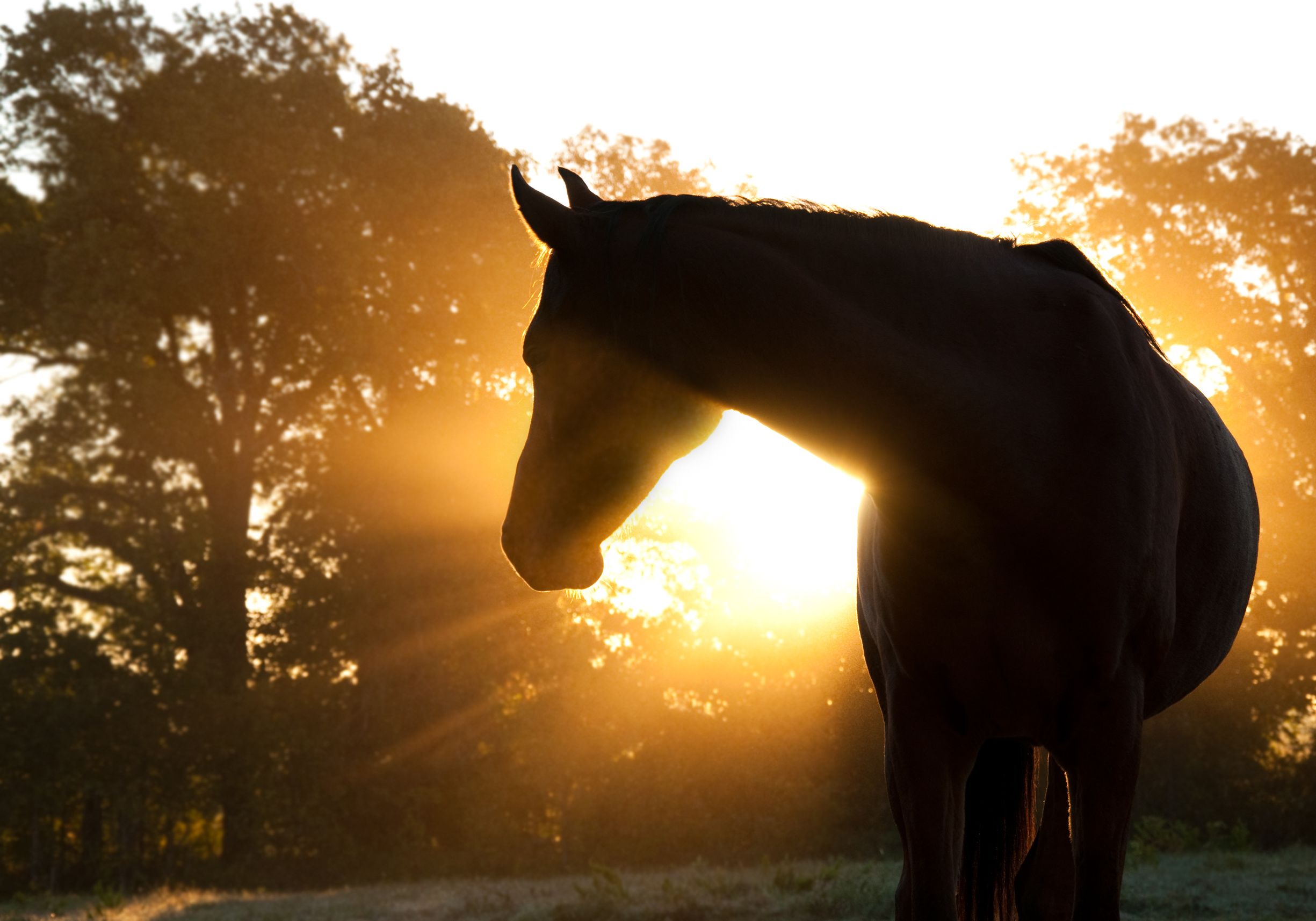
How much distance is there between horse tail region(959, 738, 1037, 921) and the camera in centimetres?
360

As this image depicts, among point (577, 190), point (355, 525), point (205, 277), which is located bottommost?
point (577, 190)

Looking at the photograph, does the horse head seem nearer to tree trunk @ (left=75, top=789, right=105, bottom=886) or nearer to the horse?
the horse

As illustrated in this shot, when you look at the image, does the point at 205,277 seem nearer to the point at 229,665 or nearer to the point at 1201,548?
the point at 229,665

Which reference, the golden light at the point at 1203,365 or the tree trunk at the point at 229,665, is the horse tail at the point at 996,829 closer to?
the tree trunk at the point at 229,665

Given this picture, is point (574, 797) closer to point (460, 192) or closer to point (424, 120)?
point (460, 192)

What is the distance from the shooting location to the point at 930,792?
263 cm

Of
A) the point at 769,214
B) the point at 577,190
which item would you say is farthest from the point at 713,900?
the point at 769,214

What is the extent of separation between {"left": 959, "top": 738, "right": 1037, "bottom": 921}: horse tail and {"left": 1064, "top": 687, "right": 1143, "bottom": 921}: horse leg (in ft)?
3.37

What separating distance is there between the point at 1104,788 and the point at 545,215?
180 cm

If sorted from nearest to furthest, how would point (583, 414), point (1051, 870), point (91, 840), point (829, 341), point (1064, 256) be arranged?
point (829, 341), point (583, 414), point (1064, 256), point (1051, 870), point (91, 840)

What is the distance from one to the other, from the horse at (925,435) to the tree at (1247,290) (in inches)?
571

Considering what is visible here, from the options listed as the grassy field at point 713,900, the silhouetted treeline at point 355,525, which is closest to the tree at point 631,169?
the silhouetted treeline at point 355,525

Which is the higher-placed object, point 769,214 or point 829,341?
point 769,214

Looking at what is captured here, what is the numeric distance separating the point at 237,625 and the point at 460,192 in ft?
25.2
